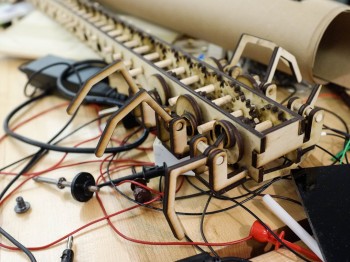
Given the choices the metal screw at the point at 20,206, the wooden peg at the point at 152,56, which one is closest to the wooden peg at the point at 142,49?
the wooden peg at the point at 152,56

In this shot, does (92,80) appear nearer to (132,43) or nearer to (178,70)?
(178,70)

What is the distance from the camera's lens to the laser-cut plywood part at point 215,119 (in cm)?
47

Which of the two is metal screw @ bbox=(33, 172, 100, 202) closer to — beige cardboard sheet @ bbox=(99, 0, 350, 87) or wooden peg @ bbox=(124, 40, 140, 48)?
wooden peg @ bbox=(124, 40, 140, 48)

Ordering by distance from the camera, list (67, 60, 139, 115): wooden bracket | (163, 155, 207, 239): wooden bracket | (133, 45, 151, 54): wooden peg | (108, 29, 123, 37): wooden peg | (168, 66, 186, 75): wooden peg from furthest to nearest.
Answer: (108, 29, 123, 37): wooden peg < (133, 45, 151, 54): wooden peg < (168, 66, 186, 75): wooden peg < (67, 60, 139, 115): wooden bracket < (163, 155, 207, 239): wooden bracket

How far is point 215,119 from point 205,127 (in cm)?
3

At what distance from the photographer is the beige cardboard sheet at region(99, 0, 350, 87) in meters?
0.70

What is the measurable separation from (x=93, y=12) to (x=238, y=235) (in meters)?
0.80

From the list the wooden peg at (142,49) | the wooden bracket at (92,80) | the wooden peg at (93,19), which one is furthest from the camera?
the wooden peg at (93,19)

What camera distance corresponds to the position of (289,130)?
49 centimetres

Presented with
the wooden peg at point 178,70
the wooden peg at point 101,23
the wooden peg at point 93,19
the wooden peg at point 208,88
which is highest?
the wooden peg at point 93,19

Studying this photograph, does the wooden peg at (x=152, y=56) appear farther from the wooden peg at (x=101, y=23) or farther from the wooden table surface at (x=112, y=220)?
the wooden peg at (x=101, y=23)

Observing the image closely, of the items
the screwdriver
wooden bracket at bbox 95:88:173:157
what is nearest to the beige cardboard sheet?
wooden bracket at bbox 95:88:173:157

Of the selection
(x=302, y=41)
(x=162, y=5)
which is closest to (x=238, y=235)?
(x=302, y=41)

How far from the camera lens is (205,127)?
506 millimetres
